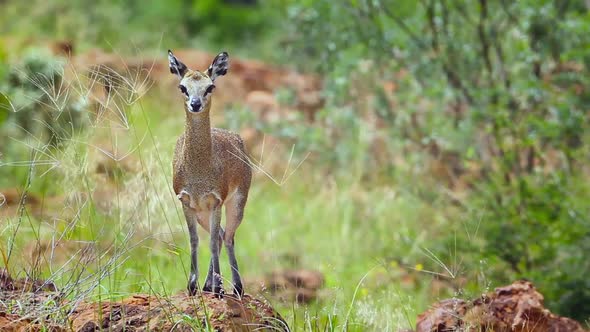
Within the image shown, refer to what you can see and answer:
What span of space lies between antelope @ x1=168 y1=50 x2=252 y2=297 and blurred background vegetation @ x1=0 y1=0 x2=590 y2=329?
251cm

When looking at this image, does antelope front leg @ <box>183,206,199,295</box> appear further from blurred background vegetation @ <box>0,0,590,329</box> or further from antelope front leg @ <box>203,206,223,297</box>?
blurred background vegetation @ <box>0,0,590,329</box>

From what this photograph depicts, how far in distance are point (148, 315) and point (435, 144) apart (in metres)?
6.76

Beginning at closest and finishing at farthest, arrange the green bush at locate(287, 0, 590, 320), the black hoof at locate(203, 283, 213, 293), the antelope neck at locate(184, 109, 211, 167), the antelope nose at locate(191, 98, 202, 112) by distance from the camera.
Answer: the antelope nose at locate(191, 98, 202, 112), the antelope neck at locate(184, 109, 211, 167), the black hoof at locate(203, 283, 213, 293), the green bush at locate(287, 0, 590, 320)

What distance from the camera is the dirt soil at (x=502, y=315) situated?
5.42 m

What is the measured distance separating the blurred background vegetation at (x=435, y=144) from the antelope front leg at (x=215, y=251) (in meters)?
2.53

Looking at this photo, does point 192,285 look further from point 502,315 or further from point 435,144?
point 435,144

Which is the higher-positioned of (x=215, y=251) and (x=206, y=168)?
(x=206, y=168)

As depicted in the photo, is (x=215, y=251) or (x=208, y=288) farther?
(x=208, y=288)

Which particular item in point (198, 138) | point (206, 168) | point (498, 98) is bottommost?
point (206, 168)

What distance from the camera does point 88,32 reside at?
64.6 ft

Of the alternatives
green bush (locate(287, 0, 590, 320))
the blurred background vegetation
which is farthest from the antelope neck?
green bush (locate(287, 0, 590, 320))

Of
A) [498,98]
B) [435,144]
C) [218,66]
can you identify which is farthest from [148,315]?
[435,144]

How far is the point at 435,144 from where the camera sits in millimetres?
11164

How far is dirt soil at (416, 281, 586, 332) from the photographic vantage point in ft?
17.8
